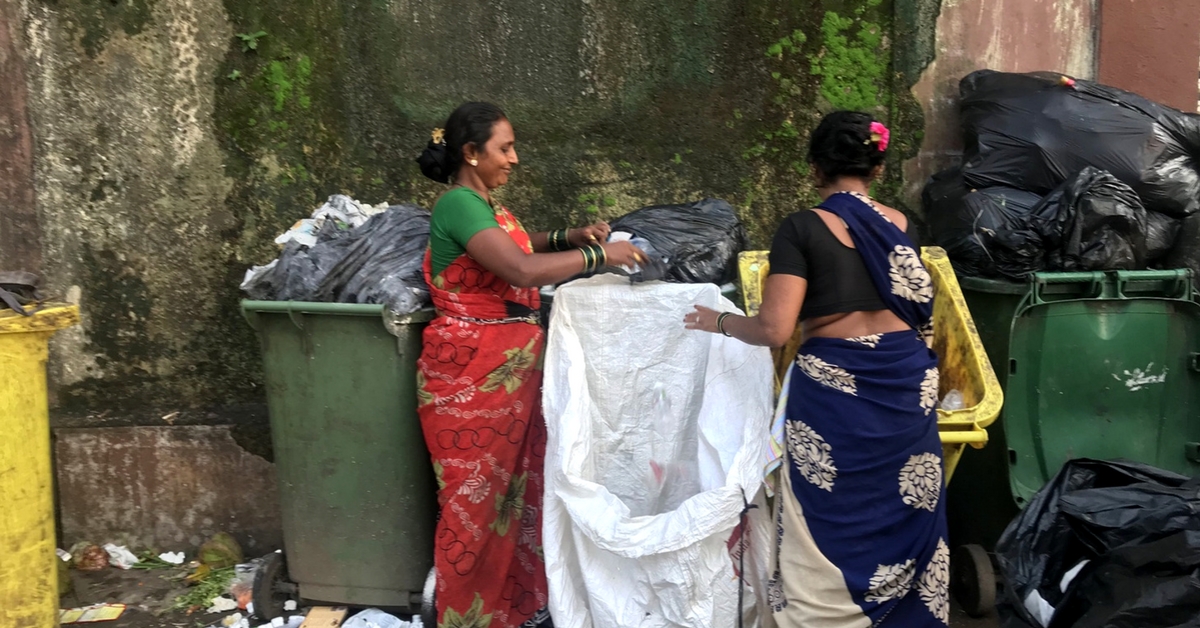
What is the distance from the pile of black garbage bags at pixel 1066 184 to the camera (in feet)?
10.0

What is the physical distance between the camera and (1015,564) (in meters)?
2.57

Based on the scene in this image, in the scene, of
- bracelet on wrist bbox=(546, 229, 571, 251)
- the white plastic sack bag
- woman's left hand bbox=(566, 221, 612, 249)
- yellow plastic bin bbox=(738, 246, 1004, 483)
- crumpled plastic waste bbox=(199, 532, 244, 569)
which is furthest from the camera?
crumpled plastic waste bbox=(199, 532, 244, 569)

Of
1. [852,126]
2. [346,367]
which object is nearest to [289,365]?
[346,367]

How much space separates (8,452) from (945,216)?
10.7 feet

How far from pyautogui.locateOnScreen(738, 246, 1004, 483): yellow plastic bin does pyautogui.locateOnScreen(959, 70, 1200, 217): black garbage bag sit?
0.76 meters

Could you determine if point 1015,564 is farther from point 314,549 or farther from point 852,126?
point 314,549

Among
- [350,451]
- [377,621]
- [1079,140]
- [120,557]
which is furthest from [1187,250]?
[120,557]

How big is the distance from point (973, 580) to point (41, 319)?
9.94 feet

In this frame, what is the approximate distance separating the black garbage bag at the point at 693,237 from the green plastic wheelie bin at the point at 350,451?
31.3 inches

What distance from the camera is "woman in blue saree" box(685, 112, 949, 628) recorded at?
7.45ft

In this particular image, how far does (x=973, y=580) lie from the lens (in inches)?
119

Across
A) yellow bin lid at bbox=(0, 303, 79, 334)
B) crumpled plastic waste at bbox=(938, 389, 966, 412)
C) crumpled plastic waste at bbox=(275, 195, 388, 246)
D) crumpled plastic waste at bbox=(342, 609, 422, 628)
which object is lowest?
crumpled plastic waste at bbox=(342, 609, 422, 628)

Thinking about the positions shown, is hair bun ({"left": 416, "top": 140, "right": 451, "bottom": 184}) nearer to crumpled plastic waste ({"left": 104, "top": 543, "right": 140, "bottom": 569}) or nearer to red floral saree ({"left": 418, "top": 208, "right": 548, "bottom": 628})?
red floral saree ({"left": 418, "top": 208, "right": 548, "bottom": 628})

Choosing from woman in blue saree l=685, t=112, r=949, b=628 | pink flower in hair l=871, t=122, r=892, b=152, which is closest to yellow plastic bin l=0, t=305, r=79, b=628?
woman in blue saree l=685, t=112, r=949, b=628
